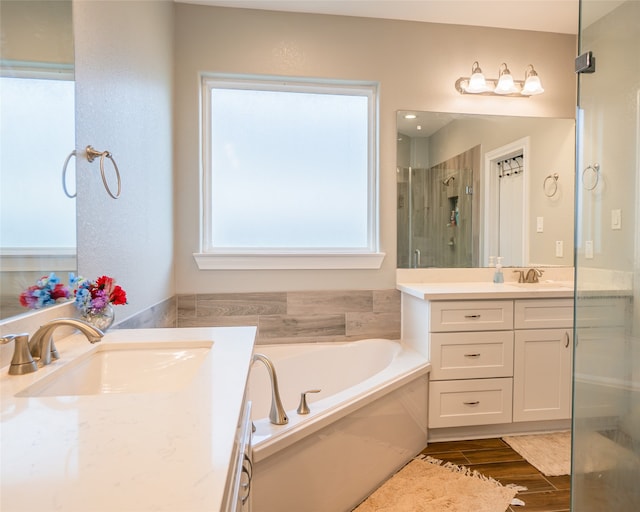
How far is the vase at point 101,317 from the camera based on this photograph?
1.16 m

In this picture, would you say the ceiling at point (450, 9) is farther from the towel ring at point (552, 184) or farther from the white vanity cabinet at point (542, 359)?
the white vanity cabinet at point (542, 359)

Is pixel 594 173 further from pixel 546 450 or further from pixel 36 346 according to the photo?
pixel 36 346

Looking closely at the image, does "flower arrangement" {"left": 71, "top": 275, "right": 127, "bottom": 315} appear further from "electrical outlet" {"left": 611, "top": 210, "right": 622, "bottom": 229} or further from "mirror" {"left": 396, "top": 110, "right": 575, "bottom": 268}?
"mirror" {"left": 396, "top": 110, "right": 575, "bottom": 268}

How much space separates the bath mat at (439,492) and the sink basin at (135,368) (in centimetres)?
110

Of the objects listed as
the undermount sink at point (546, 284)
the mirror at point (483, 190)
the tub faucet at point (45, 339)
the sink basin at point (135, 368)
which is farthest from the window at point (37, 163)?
the undermount sink at point (546, 284)

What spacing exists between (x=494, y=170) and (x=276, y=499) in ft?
8.00

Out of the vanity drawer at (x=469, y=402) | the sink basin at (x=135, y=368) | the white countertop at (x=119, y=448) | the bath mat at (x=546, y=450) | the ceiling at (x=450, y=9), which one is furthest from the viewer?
the ceiling at (x=450, y=9)

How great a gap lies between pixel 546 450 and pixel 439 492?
777mm

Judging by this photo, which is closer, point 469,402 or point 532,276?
point 469,402

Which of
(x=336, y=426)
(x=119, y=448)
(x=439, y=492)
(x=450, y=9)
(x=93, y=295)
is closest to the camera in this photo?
(x=119, y=448)

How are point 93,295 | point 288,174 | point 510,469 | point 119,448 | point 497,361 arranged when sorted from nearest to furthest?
point 119,448 → point 93,295 → point 510,469 → point 497,361 → point 288,174

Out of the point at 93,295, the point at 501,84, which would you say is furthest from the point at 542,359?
the point at 93,295

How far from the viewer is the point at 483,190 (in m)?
2.67

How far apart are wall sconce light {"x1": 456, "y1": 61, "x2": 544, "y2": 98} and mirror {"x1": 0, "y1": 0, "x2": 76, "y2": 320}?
2324 millimetres
